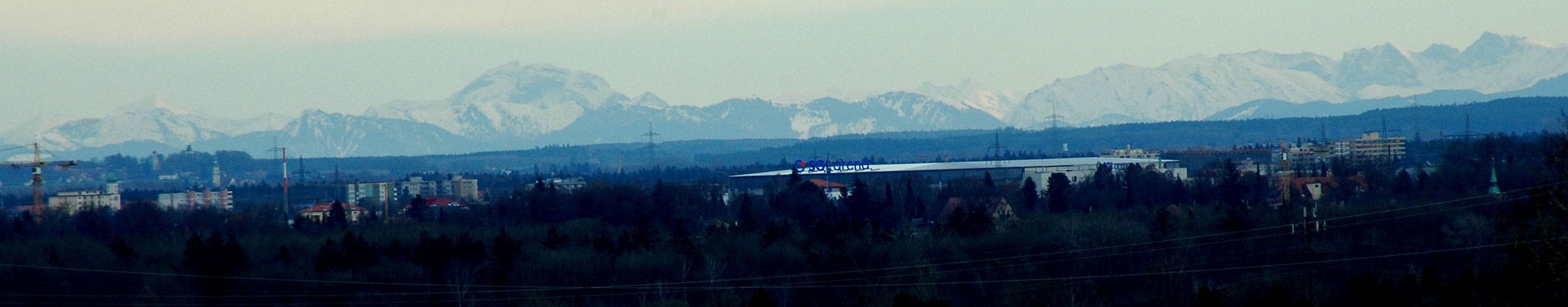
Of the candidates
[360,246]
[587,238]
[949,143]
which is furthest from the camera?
[949,143]

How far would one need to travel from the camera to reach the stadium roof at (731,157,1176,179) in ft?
334

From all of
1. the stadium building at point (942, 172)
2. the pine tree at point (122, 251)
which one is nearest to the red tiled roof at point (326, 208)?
the stadium building at point (942, 172)

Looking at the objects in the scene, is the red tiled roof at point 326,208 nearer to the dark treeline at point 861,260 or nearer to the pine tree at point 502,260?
the dark treeline at point 861,260

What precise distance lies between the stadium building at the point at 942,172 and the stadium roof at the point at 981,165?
1.5 inches

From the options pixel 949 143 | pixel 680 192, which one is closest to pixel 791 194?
pixel 680 192

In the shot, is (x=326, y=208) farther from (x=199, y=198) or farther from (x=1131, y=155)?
(x=1131, y=155)

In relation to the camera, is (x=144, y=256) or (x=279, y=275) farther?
(x=144, y=256)

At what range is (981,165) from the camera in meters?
112

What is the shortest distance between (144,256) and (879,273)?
677 inches

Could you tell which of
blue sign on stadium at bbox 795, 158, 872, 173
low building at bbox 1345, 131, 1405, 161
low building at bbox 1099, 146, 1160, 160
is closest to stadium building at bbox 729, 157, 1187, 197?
blue sign on stadium at bbox 795, 158, 872, 173

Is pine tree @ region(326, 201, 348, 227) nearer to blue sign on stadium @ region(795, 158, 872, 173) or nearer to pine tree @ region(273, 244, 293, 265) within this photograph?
pine tree @ region(273, 244, 293, 265)

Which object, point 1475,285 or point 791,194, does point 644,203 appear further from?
point 1475,285

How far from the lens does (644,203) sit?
59594 millimetres

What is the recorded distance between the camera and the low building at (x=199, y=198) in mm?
92688
